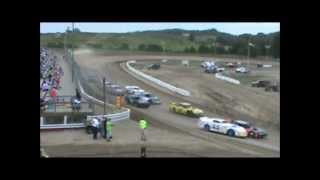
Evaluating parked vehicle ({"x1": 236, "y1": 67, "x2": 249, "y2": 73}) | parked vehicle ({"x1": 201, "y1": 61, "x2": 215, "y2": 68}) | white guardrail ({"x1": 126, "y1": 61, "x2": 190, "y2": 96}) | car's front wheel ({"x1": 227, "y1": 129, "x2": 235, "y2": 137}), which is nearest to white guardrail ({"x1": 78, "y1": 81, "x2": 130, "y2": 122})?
white guardrail ({"x1": 126, "y1": 61, "x2": 190, "y2": 96})

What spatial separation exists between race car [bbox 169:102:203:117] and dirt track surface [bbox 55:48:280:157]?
0.13ft

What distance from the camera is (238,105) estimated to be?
15641 millimetres

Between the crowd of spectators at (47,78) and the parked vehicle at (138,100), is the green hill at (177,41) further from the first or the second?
the parked vehicle at (138,100)

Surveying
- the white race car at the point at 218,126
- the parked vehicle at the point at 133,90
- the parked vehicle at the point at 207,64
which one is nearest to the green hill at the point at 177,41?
the parked vehicle at the point at 207,64

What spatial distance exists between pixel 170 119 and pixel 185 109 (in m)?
0.16

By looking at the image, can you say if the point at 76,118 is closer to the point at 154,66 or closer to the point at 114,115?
the point at 114,115

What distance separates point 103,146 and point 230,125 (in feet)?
3.76

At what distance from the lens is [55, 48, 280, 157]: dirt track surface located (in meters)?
15.6

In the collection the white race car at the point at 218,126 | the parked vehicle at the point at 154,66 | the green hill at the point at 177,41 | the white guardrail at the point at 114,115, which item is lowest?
the white race car at the point at 218,126

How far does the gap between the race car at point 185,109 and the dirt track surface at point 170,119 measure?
4cm

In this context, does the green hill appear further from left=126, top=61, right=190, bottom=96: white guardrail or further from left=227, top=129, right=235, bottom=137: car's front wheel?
left=227, top=129, right=235, bottom=137: car's front wheel

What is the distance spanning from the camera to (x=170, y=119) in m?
15.7

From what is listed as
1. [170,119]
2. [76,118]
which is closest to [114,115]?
[76,118]

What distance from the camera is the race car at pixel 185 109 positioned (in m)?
15.7
